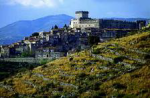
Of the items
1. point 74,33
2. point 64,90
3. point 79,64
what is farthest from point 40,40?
point 64,90

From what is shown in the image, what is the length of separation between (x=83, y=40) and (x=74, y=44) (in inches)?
157

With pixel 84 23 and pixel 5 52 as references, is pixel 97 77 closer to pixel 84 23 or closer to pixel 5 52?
pixel 5 52

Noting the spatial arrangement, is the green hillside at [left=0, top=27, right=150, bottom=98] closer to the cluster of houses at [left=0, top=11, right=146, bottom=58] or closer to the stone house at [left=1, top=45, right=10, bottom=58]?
the cluster of houses at [left=0, top=11, right=146, bottom=58]

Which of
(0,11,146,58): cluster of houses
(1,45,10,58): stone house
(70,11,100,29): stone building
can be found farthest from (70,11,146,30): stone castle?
(1,45,10,58): stone house

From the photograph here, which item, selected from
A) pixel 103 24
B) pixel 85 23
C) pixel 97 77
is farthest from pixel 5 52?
pixel 97 77

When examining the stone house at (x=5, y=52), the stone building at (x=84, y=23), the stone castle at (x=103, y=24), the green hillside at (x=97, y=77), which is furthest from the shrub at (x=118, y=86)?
the stone building at (x=84, y=23)

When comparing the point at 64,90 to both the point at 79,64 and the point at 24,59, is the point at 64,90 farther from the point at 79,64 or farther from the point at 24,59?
the point at 24,59

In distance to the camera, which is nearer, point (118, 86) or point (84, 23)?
point (118, 86)

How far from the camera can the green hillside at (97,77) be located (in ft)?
152

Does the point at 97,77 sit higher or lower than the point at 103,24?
lower

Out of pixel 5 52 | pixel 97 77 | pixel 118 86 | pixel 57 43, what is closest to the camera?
pixel 118 86

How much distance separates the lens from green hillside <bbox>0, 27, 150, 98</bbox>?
4634cm

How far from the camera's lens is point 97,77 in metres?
53.9

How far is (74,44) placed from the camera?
147875mm
